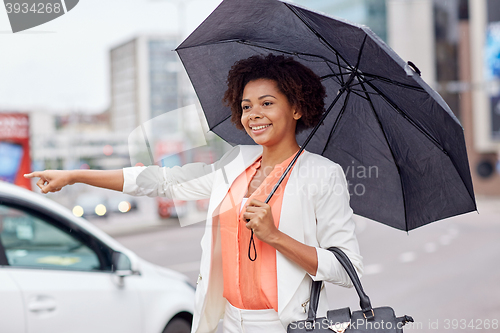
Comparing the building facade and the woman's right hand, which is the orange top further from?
the building facade

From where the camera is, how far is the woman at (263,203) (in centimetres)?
161

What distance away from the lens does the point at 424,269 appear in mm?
8195

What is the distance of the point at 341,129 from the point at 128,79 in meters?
55.6

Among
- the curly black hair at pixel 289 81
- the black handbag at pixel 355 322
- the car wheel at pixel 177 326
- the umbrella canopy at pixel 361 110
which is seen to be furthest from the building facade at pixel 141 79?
the black handbag at pixel 355 322

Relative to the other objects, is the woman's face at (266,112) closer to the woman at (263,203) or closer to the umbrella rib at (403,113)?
the woman at (263,203)

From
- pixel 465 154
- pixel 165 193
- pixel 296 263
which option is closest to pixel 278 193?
pixel 296 263

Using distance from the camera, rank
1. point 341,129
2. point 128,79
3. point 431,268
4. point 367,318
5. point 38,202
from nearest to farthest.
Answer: point 367,318 < point 341,129 < point 38,202 < point 431,268 < point 128,79

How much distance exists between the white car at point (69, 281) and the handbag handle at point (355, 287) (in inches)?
57.2

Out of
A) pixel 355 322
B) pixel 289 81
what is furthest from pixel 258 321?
pixel 289 81

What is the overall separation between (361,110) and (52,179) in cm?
125

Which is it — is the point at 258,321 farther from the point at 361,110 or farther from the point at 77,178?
the point at 361,110

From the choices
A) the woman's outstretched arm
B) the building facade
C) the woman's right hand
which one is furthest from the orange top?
the building facade

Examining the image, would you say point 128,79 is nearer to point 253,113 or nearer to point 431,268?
point 431,268

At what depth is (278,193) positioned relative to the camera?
5.51ft
